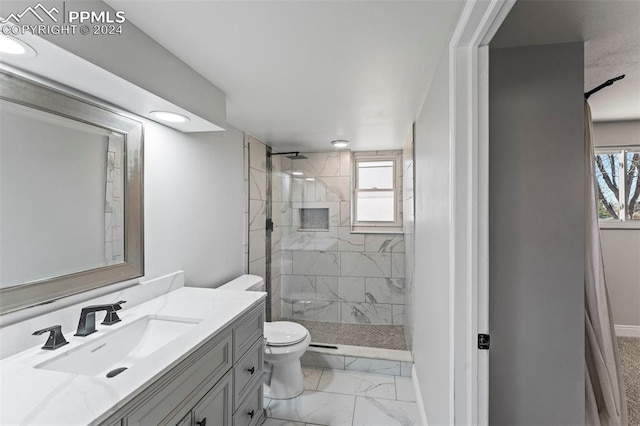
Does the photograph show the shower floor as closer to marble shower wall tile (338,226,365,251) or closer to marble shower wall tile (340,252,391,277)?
marble shower wall tile (340,252,391,277)

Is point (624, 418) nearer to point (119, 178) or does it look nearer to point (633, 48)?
point (633, 48)

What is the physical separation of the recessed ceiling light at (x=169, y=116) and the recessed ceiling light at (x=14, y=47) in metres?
0.60

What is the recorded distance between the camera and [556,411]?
52.8 inches

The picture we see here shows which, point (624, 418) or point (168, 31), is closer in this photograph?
point (168, 31)

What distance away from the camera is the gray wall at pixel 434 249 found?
4.25ft

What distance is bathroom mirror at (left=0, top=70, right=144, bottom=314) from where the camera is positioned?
1.05 metres

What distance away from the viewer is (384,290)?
11.5 ft

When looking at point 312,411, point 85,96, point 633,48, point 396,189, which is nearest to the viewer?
point 85,96

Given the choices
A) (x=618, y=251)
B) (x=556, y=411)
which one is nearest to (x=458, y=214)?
(x=556, y=411)

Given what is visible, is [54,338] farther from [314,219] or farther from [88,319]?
[314,219]

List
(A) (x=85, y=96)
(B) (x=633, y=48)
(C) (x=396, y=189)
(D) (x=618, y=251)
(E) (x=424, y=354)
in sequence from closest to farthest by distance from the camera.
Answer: (A) (x=85, y=96) < (B) (x=633, y=48) < (E) (x=424, y=354) < (D) (x=618, y=251) < (C) (x=396, y=189)

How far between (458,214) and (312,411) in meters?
1.88

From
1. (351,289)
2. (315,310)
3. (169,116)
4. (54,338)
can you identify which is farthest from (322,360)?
→ (169,116)

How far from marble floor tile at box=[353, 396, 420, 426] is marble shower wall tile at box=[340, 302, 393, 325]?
1283 mm
